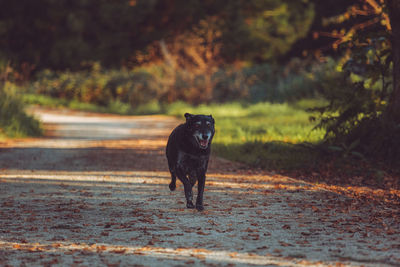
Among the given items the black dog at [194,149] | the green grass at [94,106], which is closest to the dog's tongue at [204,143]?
the black dog at [194,149]

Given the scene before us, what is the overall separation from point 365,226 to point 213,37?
32.8 m

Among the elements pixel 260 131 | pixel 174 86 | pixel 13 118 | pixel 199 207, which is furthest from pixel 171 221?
pixel 174 86

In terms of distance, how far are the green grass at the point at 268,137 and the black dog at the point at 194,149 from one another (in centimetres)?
530

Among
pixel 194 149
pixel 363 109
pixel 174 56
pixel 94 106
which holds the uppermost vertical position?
pixel 174 56

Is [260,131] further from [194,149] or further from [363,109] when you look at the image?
[194,149]

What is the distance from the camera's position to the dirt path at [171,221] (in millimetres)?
5980

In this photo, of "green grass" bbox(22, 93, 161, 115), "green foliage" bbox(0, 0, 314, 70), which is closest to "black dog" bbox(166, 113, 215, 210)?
"green grass" bbox(22, 93, 161, 115)

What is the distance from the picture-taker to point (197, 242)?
21.5 ft

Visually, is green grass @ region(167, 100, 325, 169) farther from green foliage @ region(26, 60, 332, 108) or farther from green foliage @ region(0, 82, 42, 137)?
green foliage @ region(0, 82, 42, 137)

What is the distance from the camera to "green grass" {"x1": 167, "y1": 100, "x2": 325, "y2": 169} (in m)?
14.2

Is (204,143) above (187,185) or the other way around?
above

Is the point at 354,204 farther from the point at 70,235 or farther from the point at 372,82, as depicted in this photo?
the point at 372,82

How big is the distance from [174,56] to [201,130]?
31.5 meters

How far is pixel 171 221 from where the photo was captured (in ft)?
25.3
